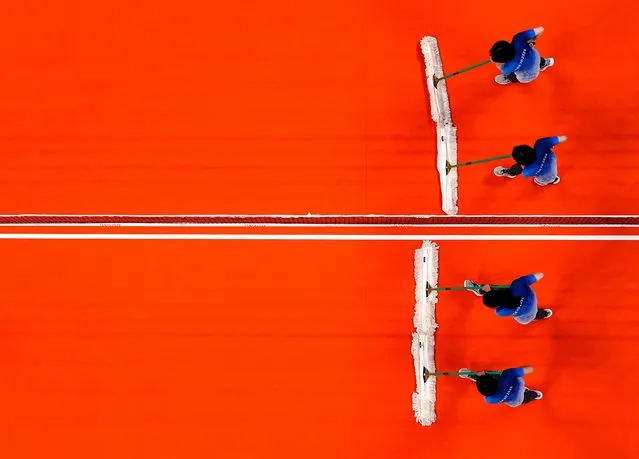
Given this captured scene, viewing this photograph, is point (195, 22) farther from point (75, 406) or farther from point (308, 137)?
point (75, 406)

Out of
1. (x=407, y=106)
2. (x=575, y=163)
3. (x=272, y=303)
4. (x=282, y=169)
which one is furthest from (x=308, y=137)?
(x=575, y=163)

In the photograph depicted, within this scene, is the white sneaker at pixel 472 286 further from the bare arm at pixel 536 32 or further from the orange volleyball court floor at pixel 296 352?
the bare arm at pixel 536 32

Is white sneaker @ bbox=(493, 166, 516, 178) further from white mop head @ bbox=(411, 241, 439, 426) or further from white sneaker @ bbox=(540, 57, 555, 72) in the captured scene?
white sneaker @ bbox=(540, 57, 555, 72)

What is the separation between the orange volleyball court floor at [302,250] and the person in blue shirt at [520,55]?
1.15 ft

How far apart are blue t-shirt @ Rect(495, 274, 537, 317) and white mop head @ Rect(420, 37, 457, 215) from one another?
2.71 ft

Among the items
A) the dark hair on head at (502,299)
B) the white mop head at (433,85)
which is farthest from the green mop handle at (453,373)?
the white mop head at (433,85)

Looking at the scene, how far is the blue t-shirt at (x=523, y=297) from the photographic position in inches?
137

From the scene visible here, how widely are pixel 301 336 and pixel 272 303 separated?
1.25 ft

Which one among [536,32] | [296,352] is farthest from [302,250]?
[536,32]

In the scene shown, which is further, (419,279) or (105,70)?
(105,70)

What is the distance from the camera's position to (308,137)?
4098mm

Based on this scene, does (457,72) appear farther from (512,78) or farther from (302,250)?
(302,250)

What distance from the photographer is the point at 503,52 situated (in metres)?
3.63

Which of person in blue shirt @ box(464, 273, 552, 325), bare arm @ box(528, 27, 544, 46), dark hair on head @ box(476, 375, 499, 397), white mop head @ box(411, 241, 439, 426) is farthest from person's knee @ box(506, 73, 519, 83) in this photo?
dark hair on head @ box(476, 375, 499, 397)
